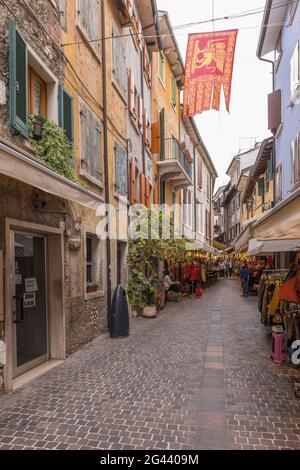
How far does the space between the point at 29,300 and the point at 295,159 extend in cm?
894

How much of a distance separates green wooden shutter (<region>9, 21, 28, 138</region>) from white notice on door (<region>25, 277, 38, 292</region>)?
2.39 metres

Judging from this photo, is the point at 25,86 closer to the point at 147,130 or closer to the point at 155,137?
the point at 147,130

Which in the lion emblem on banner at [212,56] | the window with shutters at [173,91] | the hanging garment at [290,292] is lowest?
the hanging garment at [290,292]

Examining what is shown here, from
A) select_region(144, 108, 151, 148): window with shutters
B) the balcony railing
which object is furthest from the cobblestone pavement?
the balcony railing

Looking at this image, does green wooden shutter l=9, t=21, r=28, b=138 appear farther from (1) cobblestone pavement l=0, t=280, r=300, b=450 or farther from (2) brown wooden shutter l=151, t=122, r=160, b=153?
(2) brown wooden shutter l=151, t=122, r=160, b=153

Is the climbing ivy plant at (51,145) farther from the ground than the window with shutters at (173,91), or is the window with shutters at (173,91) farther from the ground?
the window with shutters at (173,91)

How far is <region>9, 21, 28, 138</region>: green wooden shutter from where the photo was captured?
5.55 metres

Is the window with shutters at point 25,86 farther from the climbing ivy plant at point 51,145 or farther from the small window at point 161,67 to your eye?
the small window at point 161,67

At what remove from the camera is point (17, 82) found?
568cm

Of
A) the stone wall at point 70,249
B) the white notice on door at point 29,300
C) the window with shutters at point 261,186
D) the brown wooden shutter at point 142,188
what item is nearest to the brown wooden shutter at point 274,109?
the brown wooden shutter at point 142,188

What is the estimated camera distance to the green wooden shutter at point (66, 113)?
7.40 meters

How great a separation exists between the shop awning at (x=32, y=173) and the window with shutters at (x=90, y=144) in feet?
7.80

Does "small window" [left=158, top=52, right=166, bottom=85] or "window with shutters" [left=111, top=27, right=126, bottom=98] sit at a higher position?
"small window" [left=158, top=52, right=166, bottom=85]

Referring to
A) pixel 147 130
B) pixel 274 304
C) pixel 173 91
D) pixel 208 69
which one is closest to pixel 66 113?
pixel 208 69
